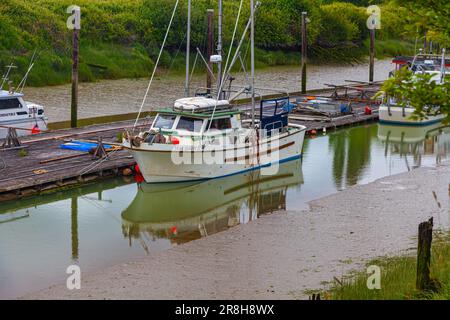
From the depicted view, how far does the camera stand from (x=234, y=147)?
25.9m

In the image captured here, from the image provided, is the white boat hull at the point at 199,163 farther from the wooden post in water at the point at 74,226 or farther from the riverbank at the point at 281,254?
the riverbank at the point at 281,254

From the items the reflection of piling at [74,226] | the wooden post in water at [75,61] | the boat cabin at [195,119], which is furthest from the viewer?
the wooden post in water at [75,61]

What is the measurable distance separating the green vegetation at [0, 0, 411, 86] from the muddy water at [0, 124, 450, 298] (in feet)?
71.5

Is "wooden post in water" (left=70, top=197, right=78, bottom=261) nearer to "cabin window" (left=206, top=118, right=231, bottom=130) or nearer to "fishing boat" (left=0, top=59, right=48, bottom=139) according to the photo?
"cabin window" (left=206, top=118, right=231, bottom=130)

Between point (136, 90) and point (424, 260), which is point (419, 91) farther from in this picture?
point (136, 90)

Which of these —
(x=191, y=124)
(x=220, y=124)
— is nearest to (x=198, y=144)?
(x=191, y=124)

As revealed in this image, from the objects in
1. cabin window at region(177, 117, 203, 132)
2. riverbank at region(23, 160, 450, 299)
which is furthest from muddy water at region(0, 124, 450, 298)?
cabin window at region(177, 117, 203, 132)

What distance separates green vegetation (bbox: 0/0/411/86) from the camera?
48.9 metres

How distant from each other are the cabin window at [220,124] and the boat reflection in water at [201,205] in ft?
5.15

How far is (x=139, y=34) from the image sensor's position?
56.3m

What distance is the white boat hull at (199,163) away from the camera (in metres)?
24.4

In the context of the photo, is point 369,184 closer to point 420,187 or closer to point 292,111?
point 420,187

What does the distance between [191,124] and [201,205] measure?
298 centimetres

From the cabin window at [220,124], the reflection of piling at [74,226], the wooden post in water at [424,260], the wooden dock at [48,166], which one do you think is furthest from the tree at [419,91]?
the cabin window at [220,124]
